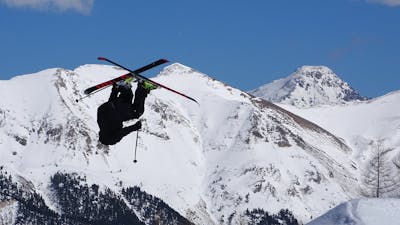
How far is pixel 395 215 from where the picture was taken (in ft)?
110

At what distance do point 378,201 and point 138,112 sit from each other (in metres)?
9.93

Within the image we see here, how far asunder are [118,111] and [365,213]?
33.1 ft

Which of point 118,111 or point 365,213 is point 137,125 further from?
point 365,213

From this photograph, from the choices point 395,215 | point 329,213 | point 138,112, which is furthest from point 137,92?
point 395,215

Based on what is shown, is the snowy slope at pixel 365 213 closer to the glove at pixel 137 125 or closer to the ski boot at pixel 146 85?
the glove at pixel 137 125

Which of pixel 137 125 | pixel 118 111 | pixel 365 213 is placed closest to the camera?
pixel 365 213

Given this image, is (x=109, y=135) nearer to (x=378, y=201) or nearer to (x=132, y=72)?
(x=132, y=72)

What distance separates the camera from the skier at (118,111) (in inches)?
1439

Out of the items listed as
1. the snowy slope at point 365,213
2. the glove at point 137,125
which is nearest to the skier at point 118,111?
the glove at point 137,125

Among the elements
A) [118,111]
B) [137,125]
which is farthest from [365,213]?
[118,111]

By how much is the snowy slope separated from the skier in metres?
8.13

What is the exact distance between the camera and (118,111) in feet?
121

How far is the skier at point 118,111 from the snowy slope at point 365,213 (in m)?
8.13

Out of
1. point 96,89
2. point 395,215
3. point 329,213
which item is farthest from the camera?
point 96,89
